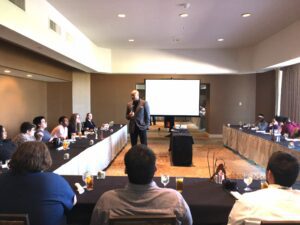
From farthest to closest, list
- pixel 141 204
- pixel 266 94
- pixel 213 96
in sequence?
pixel 213 96, pixel 266 94, pixel 141 204

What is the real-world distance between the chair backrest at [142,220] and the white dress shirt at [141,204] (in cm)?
8

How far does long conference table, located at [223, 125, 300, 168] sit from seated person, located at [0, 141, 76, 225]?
11.7 ft

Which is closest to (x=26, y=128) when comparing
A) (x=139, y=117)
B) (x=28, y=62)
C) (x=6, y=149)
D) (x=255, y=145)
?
(x=6, y=149)

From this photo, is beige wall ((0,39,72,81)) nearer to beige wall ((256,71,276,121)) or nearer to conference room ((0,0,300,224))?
conference room ((0,0,300,224))

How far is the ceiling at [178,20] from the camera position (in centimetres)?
502

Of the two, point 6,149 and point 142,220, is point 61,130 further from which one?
point 142,220

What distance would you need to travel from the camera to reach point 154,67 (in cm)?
1001

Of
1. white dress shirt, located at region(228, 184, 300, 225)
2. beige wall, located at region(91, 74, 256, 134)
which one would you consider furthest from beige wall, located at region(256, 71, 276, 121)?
white dress shirt, located at region(228, 184, 300, 225)

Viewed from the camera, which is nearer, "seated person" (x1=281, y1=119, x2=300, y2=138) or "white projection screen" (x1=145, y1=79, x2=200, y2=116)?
"seated person" (x1=281, y1=119, x2=300, y2=138)

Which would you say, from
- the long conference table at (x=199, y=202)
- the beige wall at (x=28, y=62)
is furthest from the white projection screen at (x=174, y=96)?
the long conference table at (x=199, y=202)

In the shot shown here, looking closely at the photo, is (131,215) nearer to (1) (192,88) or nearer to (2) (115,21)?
(2) (115,21)

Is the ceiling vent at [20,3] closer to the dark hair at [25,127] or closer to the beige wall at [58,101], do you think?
the dark hair at [25,127]

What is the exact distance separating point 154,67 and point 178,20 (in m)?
3.98

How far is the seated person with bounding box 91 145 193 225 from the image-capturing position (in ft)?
4.51
